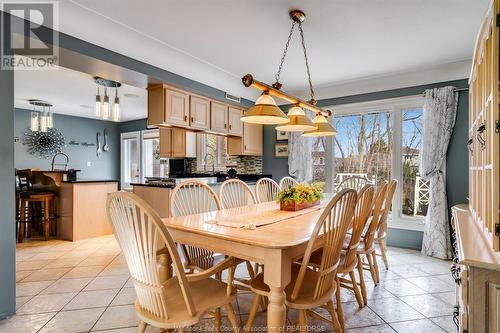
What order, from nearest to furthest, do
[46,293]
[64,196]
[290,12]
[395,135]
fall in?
[290,12] → [46,293] → [395,135] → [64,196]

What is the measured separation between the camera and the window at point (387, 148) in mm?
3936

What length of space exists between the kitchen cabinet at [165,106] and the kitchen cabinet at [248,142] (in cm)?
141

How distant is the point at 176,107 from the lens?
11.6 feet

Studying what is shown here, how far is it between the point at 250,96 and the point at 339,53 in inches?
72.3

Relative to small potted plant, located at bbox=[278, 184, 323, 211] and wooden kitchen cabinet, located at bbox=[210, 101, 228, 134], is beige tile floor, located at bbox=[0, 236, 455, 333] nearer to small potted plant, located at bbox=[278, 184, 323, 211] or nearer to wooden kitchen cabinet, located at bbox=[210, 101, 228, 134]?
small potted plant, located at bbox=[278, 184, 323, 211]

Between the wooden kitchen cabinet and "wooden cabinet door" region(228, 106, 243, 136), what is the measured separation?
11 cm

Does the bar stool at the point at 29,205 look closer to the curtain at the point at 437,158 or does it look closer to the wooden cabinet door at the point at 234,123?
the wooden cabinet door at the point at 234,123

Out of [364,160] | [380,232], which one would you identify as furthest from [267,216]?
[364,160]

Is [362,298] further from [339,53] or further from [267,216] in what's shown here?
[339,53]

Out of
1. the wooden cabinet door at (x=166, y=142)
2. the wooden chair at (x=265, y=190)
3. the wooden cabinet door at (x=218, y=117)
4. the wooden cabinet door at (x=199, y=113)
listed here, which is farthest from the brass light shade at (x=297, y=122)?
the wooden cabinet door at (x=166, y=142)

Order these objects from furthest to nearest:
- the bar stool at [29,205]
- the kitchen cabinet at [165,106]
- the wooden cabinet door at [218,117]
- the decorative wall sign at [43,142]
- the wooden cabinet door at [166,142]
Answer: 1. the decorative wall sign at [43,142]
2. the wooden cabinet door at [166,142]
3. the bar stool at [29,205]
4. the wooden cabinet door at [218,117]
5. the kitchen cabinet at [165,106]

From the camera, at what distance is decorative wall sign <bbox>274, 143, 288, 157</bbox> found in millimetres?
4953

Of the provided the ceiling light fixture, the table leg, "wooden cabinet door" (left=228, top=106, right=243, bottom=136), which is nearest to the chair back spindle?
the table leg

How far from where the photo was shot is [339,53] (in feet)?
10.5
